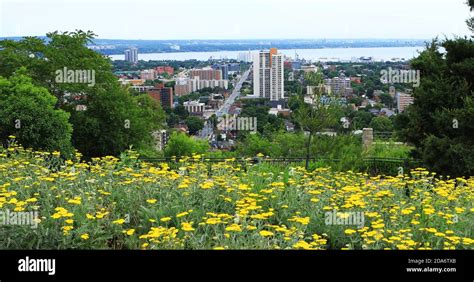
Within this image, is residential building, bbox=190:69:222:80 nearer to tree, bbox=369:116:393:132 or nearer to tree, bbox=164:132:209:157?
tree, bbox=369:116:393:132

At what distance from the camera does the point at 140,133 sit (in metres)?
30.0

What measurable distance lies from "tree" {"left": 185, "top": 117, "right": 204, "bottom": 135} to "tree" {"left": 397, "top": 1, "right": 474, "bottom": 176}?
23.3m

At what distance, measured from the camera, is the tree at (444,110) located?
16.6m

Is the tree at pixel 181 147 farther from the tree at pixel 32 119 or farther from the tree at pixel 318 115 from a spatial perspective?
the tree at pixel 32 119

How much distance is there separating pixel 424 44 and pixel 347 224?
49.5 ft

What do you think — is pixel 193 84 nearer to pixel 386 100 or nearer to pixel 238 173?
pixel 386 100

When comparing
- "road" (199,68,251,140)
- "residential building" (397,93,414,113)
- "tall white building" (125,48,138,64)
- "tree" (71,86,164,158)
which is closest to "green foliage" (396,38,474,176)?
"residential building" (397,93,414,113)

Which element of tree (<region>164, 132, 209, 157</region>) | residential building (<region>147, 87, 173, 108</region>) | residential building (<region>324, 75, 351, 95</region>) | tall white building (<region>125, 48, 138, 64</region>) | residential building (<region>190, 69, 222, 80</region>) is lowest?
tree (<region>164, 132, 209, 157</region>)

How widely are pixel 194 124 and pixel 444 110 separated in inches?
1010

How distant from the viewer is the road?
1622 inches

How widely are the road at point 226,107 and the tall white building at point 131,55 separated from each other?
891 centimetres

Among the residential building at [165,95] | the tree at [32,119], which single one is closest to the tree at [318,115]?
the tree at [32,119]

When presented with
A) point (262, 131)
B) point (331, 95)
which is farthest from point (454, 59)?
point (262, 131)
